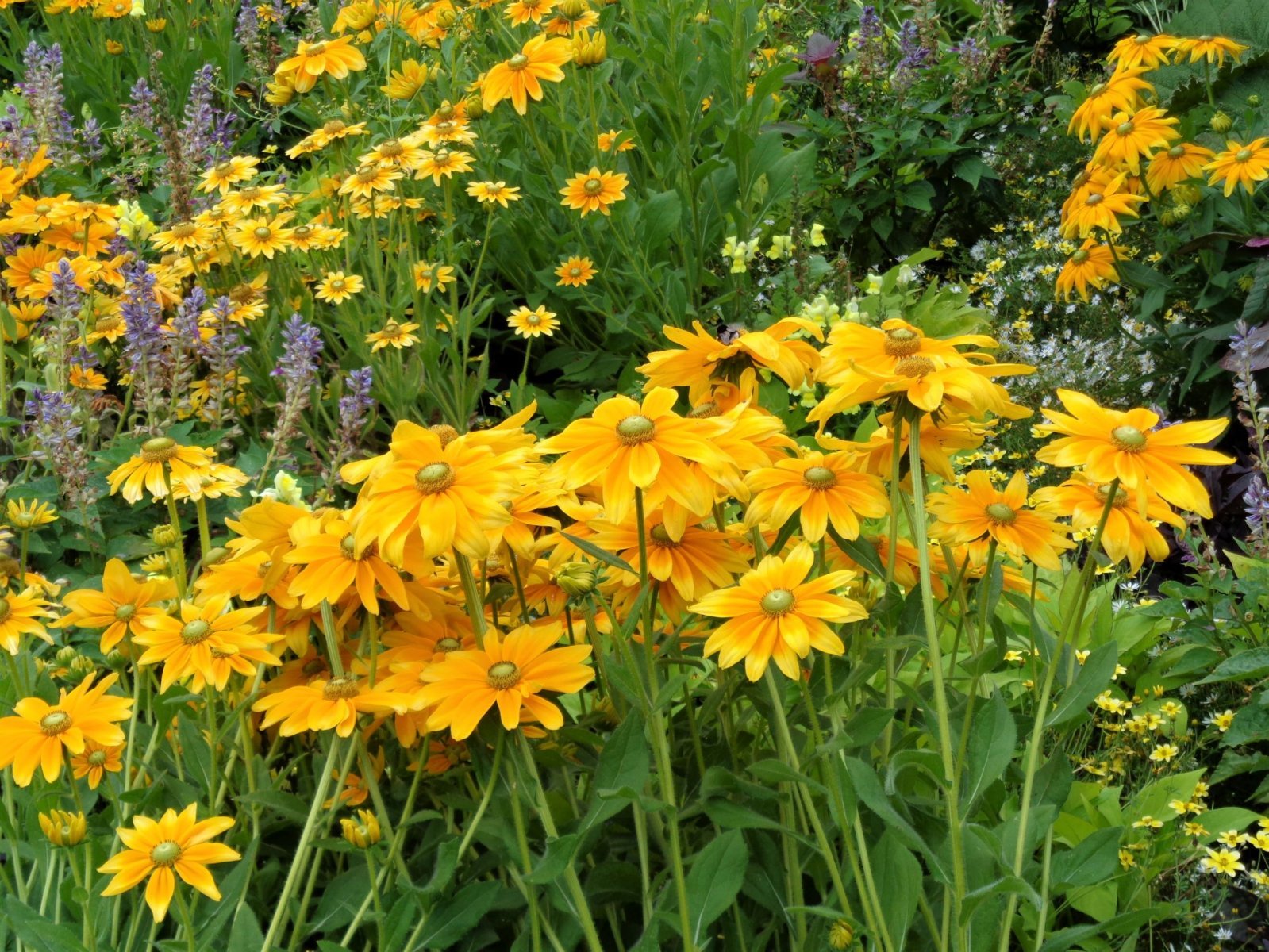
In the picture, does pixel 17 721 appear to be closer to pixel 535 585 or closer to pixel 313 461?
pixel 535 585

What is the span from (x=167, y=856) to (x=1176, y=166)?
277 cm

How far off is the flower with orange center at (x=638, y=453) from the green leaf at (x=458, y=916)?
44 cm

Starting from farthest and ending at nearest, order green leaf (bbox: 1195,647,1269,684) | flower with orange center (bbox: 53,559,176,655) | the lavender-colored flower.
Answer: the lavender-colored flower → green leaf (bbox: 1195,647,1269,684) → flower with orange center (bbox: 53,559,176,655)

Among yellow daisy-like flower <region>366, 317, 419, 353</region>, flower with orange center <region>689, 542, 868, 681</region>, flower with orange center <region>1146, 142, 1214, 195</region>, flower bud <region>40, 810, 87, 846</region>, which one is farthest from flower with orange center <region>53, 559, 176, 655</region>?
flower with orange center <region>1146, 142, 1214, 195</region>

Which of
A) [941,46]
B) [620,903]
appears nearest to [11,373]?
[620,903]

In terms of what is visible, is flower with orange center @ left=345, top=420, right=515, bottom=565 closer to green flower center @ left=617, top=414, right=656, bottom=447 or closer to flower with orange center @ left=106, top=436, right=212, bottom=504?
green flower center @ left=617, top=414, right=656, bottom=447

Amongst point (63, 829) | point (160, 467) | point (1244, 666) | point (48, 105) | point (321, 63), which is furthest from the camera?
point (48, 105)

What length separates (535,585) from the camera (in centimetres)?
138

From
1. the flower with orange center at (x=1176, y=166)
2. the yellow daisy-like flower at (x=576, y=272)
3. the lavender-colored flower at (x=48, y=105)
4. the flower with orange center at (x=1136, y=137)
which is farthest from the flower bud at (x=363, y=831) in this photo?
the lavender-colored flower at (x=48, y=105)

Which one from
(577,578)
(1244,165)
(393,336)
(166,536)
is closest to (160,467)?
(166,536)

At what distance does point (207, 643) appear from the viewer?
1251 mm

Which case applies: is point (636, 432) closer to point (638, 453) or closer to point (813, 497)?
point (638, 453)

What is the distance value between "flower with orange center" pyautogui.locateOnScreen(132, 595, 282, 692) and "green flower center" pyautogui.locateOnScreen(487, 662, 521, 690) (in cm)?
23

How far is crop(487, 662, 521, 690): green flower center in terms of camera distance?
3.86 ft
